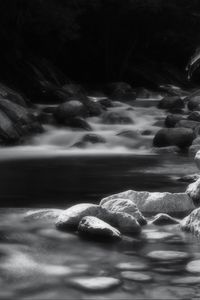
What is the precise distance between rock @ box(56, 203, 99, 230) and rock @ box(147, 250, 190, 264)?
0.93 metres

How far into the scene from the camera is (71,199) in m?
8.77

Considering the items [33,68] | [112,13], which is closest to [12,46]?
[33,68]

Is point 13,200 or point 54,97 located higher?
point 54,97

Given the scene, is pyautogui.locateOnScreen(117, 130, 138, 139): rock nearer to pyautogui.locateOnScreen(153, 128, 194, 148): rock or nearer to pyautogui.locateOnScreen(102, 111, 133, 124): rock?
pyautogui.locateOnScreen(153, 128, 194, 148): rock

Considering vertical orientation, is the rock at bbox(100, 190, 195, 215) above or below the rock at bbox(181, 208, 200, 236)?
above

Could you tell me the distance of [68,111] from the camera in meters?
19.9

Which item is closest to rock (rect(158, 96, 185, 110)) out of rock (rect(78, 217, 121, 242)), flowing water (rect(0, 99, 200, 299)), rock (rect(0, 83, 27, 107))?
rock (rect(0, 83, 27, 107))

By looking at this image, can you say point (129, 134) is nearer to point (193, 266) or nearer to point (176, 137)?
point (176, 137)

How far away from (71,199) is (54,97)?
49.4 ft

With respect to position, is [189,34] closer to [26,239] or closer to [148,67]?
[148,67]

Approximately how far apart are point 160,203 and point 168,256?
74.6 inches

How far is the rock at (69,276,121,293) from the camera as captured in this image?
15.4 feet

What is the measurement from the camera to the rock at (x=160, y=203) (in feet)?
24.5

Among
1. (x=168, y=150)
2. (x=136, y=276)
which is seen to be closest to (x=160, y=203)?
(x=136, y=276)
